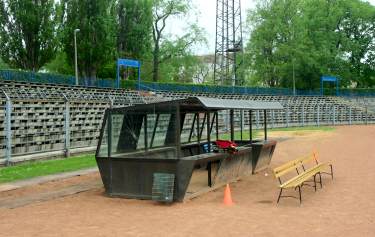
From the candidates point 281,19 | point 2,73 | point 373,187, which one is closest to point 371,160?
point 373,187

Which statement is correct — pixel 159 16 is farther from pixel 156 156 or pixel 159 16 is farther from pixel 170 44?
pixel 156 156

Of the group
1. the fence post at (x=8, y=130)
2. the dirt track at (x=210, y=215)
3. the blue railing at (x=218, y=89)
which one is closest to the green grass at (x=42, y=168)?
the fence post at (x=8, y=130)

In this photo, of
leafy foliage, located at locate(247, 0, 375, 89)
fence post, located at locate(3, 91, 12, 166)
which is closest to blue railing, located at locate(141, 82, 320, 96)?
leafy foliage, located at locate(247, 0, 375, 89)

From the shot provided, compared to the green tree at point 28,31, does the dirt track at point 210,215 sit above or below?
below

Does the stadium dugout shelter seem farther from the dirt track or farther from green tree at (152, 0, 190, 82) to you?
green tree at (152, 0, 190, 82)

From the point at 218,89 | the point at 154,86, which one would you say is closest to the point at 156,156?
the point at 154,86

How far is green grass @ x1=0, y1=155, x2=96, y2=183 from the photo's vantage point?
47.6 feet

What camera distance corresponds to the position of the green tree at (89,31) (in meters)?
42.4

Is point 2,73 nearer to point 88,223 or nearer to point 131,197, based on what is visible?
point 131,197

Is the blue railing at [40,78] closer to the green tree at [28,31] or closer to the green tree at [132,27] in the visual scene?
the green tree at [28,31]

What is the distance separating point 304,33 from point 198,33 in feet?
49.4

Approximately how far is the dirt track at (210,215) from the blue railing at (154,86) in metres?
19.5

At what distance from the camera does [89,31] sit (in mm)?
42531

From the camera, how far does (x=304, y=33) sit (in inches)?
2549
